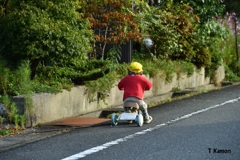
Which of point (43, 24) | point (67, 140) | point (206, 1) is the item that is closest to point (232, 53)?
point (206, 1)

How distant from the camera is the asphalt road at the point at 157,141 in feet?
36.1

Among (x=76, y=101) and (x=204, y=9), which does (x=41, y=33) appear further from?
(x=204, y=9)

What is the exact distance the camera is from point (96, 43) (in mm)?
21484

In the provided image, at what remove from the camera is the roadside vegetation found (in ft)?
50.4

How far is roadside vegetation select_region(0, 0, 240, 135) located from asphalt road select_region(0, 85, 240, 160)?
4.82 ft

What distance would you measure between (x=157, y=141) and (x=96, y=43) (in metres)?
9.45

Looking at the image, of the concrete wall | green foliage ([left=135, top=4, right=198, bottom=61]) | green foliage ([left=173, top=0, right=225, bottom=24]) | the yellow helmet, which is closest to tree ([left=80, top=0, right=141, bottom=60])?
green foliage ([left=135, top=4, right=198, bottom=61])

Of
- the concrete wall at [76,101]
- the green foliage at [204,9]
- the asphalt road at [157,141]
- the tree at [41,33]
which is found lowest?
the asphalt road at [157,141]

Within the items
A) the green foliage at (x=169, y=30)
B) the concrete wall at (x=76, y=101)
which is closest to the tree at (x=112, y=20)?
the green foliage at (x=169, y=30)

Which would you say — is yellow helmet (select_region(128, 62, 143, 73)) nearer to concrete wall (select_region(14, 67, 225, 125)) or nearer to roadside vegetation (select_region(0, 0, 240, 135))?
roadside vegetation (select_region(0, 0, 240, 135))

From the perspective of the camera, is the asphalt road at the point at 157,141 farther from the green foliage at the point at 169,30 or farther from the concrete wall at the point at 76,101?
the green foliage at the point at 169,30

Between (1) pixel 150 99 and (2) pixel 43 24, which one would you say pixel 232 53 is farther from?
(2) pixel 43 24

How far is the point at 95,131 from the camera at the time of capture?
13773 mm

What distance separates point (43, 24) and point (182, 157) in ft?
18.4
